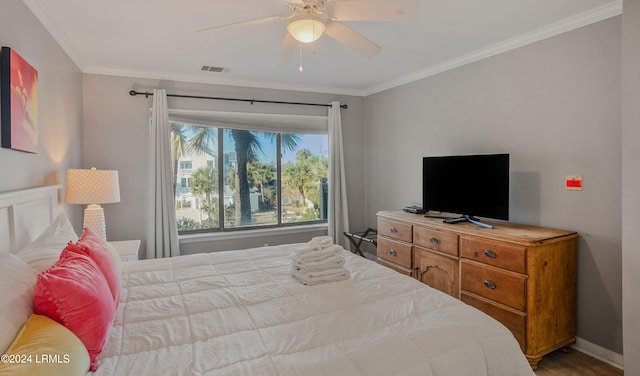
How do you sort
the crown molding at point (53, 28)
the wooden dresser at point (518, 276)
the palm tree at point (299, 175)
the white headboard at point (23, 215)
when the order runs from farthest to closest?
the palm tree at point (299, 175)
the wooden dresser at point (518, 276)
the crown molding at point (53, 28)
the white headboard at point (23, 215)

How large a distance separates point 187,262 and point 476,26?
2.80 meters

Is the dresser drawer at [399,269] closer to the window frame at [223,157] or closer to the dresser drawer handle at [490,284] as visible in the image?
the dresser drawer handle at [490,284]

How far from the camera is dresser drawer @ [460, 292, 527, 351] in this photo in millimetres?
2318

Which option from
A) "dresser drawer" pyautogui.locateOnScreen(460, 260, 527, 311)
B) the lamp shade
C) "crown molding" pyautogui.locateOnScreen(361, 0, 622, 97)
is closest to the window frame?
the lamp shade

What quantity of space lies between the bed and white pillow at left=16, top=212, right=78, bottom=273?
146 millimetres

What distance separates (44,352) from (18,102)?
162 centimetres

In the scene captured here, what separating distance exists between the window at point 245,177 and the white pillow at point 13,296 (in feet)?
9.74

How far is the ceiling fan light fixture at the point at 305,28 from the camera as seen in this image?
→ 194 centimetres

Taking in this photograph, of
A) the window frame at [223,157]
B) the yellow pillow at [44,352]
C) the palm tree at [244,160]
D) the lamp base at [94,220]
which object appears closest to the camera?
the yellow pillow at [44,352]

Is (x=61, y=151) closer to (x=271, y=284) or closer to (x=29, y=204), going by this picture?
(x=29, y=204)

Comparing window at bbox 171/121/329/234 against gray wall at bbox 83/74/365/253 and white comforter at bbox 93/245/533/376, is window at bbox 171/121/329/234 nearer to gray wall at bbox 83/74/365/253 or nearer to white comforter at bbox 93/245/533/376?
gray wall at bbox 83/74/365/253

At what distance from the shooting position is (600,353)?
2424 millimetres

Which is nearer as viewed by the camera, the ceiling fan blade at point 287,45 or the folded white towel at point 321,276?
the folded white towel at point 321,276

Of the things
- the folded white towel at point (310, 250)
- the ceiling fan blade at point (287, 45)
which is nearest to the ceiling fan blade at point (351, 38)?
the ceiling fan blade at point (287, 45)
